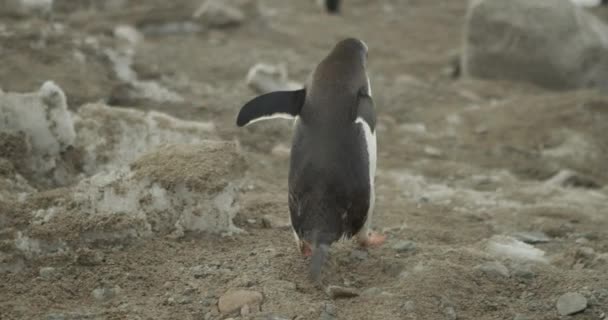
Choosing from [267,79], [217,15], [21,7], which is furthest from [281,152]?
[217,15]

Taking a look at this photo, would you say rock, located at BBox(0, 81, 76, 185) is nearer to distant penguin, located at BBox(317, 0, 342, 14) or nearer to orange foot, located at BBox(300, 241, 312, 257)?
orange foot, located at BBox(300, 241, 312, 257)

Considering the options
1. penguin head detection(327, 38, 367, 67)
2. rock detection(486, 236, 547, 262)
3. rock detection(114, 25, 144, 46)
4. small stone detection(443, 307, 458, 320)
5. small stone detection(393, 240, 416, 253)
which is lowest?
rock detection(114, 25, 144, 46)

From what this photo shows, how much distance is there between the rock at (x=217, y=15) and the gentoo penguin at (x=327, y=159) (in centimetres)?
527

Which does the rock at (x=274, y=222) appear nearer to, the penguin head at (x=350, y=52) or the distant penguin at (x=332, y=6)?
the penguin head at (x=350, y=52)

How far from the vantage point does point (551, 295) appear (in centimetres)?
289

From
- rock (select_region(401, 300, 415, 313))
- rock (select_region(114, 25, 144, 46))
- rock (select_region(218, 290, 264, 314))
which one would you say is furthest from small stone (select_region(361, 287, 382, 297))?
rock (select_region(114, 25, 144, 46))

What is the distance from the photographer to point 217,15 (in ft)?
27.9

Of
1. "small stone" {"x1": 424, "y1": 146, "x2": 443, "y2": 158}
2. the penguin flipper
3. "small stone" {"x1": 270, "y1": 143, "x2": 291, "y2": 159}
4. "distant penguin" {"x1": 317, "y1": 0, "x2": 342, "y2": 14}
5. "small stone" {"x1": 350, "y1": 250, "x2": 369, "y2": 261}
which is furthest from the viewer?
"distant penguin" {"x1": 317, "y1": 0, "x2": 342, "y2": 14}

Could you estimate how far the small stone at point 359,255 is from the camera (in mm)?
3201

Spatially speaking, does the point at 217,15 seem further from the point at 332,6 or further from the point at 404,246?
the point at 404,246

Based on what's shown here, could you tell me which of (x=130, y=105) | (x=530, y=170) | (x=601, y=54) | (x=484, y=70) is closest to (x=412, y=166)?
(x=530, y=170)

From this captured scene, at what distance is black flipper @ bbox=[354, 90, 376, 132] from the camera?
128 inches

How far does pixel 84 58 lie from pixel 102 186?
2.65 metres

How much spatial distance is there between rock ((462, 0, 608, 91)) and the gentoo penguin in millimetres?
4682
